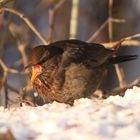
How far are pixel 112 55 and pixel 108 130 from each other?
208 cm

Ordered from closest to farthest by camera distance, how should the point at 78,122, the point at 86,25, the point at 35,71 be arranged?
1. the point at 78,122
2. the point at 35,71
3. the point at 86,25

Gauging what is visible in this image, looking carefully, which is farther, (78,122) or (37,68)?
(37,68)

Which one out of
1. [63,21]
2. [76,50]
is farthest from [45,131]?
[63,21]

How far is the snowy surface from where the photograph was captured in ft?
8.18

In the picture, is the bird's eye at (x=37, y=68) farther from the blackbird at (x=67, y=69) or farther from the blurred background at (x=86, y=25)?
the blurred background at (x=86, y=25)

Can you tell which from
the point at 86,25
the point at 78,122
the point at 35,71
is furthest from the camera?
the point at 86,25

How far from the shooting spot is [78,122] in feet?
8.75

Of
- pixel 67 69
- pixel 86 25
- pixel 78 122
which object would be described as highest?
pixel 78 122

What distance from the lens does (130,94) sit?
10.8 feet

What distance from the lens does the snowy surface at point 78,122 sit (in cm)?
249

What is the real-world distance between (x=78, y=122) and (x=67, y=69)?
1.60 meters

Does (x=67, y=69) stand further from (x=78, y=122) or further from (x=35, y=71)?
(x=78, y=122)

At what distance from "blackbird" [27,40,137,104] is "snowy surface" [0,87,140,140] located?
41.2 inches

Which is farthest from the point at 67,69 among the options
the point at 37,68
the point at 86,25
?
the point at 86,25
